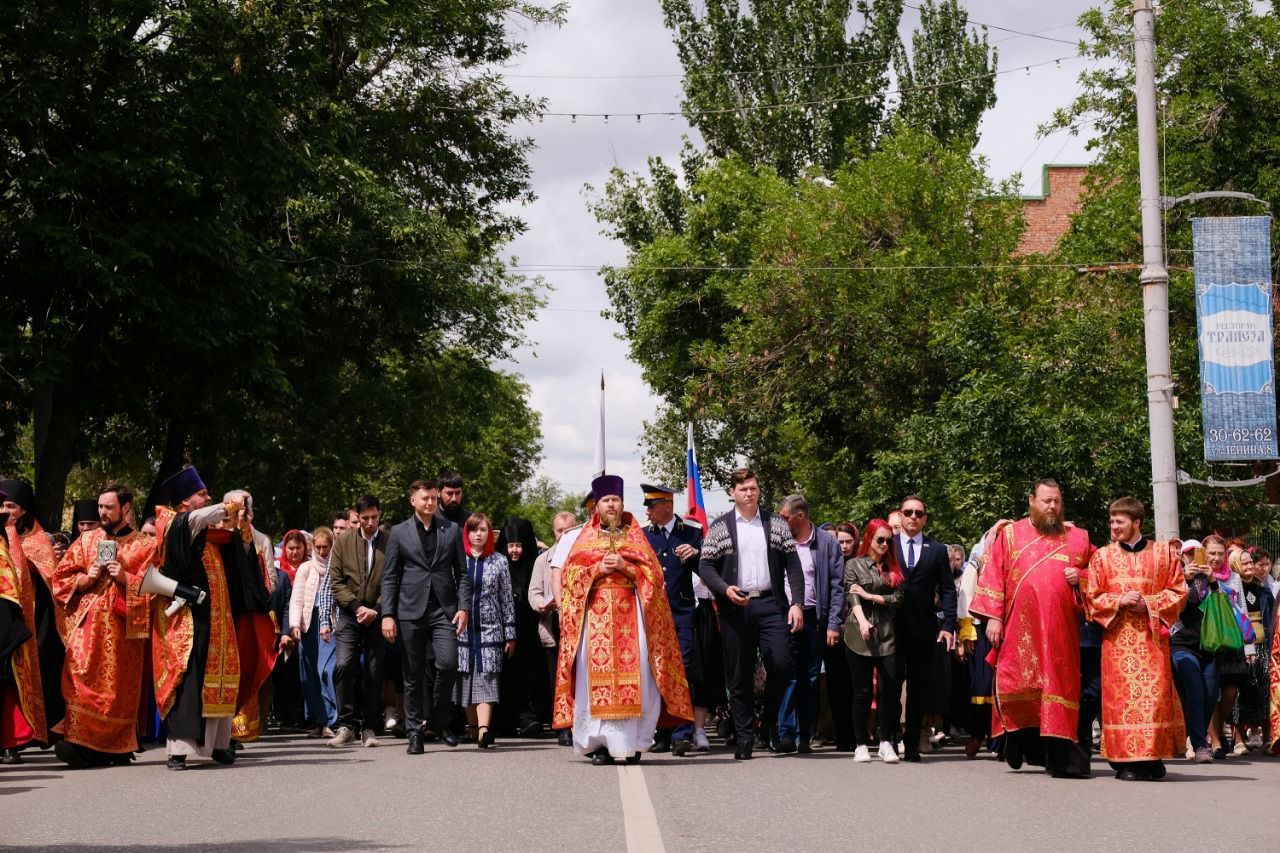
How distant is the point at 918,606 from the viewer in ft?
48.9

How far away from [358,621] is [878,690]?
446 centimetres

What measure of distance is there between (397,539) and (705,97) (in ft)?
113

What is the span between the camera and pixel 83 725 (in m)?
14.2

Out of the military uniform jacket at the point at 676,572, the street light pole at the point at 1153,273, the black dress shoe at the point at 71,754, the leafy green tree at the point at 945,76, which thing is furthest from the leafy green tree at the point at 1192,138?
the black dress shoe at the point at 71,754

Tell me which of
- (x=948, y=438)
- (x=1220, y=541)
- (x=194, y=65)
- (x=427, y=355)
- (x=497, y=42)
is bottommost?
(x=1220, y=541)

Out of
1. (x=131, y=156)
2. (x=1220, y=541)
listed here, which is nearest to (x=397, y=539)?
(x=1220, y=541)

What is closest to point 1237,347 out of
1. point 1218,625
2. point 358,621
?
point 1218,625

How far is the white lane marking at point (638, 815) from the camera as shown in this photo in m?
8.81

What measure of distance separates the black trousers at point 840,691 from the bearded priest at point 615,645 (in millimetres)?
1765

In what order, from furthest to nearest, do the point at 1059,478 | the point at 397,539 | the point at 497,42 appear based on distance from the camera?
the point at 497,42
the point at 1059,478
the point at 397,539

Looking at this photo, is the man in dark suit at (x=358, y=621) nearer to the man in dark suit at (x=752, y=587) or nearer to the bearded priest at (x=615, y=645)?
the bearded priest at (x=615, y=645)

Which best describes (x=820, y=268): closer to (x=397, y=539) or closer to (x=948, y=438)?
(x=948, y=438)

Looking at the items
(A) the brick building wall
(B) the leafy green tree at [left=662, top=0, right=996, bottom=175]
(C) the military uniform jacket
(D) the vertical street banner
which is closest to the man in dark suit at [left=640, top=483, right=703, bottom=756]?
(C) the military uniform jacket

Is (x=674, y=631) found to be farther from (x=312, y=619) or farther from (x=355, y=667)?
(x=312, y=619)
